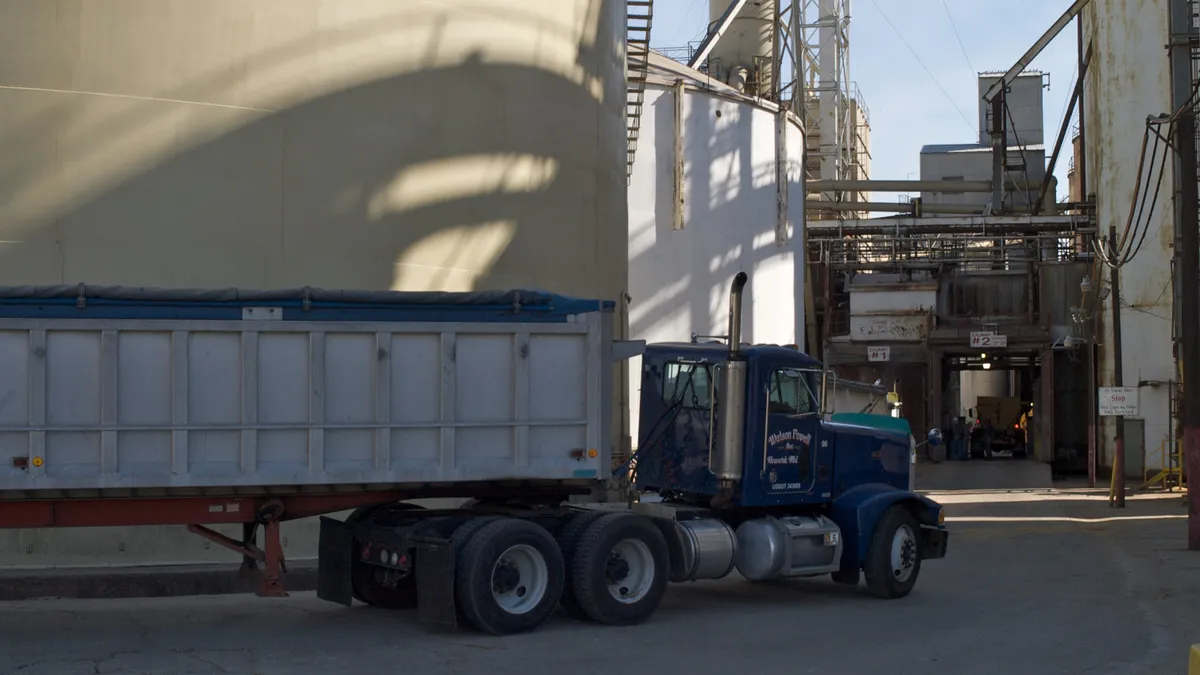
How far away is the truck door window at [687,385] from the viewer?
13.8 metres

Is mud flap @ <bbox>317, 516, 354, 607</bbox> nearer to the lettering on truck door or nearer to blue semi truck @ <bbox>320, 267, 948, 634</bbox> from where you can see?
blue semi truck @ <bbox>320, 267, 948, 634</bbox>

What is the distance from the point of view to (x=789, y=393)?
548 inches

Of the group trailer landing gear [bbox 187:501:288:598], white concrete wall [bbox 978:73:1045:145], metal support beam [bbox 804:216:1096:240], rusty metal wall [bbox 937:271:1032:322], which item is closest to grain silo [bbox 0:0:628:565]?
trailer landing gear [bbox 187:501:288:598]

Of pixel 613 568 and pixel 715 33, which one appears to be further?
pixel 715 33

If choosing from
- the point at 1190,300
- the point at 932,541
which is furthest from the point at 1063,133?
the point at 932,541

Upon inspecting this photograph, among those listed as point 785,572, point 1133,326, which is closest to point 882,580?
point 785,572

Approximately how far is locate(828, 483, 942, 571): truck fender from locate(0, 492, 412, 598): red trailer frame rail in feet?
16.8

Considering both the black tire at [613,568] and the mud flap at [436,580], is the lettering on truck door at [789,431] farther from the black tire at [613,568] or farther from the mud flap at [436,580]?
the mud flap at [436,580]

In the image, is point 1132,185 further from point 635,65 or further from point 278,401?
point 278,401

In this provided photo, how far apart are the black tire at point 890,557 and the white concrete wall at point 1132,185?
24.3 meters

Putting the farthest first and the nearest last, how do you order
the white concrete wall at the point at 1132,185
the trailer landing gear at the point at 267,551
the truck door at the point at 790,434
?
the white concrete wall at the point at 1132,185 → the truck door at the point at 790,434 → the trailer landing gear at the point at 267,551

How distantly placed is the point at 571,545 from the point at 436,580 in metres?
1.42

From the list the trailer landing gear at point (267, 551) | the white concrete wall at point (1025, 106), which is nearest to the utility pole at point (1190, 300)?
the trailer landing gear at point (267, 551)

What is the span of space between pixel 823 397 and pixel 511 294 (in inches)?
164
